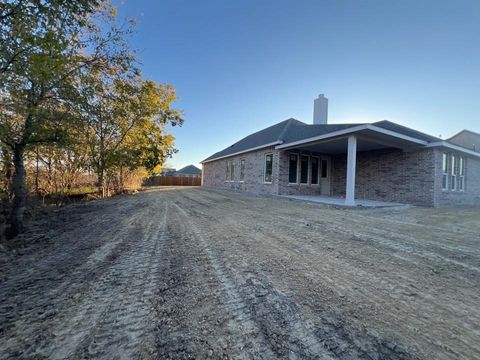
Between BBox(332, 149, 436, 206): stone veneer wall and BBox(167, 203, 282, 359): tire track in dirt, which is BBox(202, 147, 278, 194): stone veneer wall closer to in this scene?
BBox(332, 149, 436, 206): stone veneer wall

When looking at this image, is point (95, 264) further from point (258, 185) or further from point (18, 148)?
point (258, 185)

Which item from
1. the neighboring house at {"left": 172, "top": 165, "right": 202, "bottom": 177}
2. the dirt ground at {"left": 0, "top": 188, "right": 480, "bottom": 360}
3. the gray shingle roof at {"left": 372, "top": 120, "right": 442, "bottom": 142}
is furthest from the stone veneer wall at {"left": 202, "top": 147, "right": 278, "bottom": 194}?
the neighboring house at {"left": 172, "top": 165, "right": 202, "bottom": 177}

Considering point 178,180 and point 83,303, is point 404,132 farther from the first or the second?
point 178,180

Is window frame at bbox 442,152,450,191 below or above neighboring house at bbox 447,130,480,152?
below

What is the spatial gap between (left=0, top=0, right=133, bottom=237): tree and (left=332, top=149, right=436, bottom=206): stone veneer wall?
12.4 metres

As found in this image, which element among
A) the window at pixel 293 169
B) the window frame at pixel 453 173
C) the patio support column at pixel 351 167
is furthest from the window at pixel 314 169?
the window frame at pixel 453 173

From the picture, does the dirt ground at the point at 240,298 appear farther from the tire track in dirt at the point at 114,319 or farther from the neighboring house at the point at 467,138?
the neighboring house at the point at 467,138

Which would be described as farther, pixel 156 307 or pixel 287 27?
pixel 287 27

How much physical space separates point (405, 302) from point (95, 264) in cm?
360

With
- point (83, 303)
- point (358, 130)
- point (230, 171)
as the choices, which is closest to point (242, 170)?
point (230, 171)

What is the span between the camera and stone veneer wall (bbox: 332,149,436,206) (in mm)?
10219

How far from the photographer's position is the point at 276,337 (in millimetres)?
1588

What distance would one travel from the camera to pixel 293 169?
12555 millimetres

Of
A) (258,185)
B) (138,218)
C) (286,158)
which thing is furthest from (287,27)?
(138,218)
